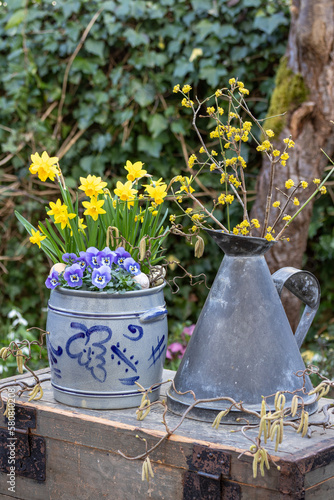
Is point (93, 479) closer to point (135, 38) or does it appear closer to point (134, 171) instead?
point (134, 171)

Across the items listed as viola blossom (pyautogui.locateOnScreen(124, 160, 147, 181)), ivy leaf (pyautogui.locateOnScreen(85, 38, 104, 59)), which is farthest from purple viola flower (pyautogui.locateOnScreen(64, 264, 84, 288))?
ivy leaf (pyautogui.locateOnScreen(85, 38, 104, 59))

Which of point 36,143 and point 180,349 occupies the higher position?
point 36,143

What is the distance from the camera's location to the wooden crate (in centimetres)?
108

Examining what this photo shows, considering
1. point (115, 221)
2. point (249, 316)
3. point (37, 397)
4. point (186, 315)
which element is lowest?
point (186, 315)

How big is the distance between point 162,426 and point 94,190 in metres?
0.53

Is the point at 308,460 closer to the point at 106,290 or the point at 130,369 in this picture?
the point at 130,369

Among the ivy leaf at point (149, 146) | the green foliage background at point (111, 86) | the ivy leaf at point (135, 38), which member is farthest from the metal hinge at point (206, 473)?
the ivy leaf at point (135, 38)

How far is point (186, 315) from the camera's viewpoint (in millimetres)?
3262

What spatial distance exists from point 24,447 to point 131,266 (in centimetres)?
51

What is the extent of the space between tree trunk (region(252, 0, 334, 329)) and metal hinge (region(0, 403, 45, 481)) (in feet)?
4.85

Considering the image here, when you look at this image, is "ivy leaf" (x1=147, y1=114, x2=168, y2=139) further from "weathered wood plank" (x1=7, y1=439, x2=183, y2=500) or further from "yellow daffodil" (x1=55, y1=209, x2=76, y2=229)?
"weathered wood plank" (x1=7, y1=439, x2=183, y2=500)

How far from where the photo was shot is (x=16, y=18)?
323cm

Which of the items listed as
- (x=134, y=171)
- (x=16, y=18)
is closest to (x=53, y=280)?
(x=134, y=171)

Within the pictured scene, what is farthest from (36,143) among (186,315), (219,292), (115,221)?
(219,292)
